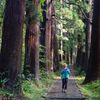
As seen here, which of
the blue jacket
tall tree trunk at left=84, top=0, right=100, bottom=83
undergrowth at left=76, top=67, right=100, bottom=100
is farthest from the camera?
tall tree trunk at left=84, top=0, right=100, bottom=83

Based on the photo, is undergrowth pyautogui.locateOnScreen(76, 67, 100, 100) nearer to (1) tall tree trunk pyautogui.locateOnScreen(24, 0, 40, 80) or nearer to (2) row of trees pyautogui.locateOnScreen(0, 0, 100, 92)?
(2) row of trees pyautogui.locateOnScreen(0, 0, 100, 92)

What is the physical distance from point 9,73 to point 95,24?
14043 mm

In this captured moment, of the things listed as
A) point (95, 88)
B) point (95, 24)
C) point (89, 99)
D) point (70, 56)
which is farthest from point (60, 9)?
point (70, 56)

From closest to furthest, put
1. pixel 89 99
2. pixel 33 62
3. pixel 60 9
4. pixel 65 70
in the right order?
1. pixel 89 99
2. pixel 65 70
3. pixel 33 62
4. pixel 60 9

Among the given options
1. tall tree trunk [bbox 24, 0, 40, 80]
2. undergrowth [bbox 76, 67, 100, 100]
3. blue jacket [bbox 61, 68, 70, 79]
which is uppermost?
Result: tall tree trunk [bbox 24, 0, 40, 80]

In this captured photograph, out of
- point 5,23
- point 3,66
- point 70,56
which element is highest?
point 5,23

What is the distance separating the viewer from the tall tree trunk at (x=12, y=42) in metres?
15.8

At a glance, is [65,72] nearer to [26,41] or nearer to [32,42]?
[32,42]

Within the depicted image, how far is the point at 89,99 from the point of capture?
17891 millimetres

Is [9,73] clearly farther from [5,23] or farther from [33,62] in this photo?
[33,62]

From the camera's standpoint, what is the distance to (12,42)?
52.4 feet

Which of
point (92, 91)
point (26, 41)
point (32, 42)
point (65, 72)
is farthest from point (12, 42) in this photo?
point (92, 91)

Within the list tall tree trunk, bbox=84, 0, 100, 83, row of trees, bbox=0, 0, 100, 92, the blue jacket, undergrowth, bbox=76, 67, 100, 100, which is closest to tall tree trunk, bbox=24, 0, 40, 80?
row of trees, bbox=0, 0, 100, 92

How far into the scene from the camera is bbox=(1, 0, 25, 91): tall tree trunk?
15.8m
